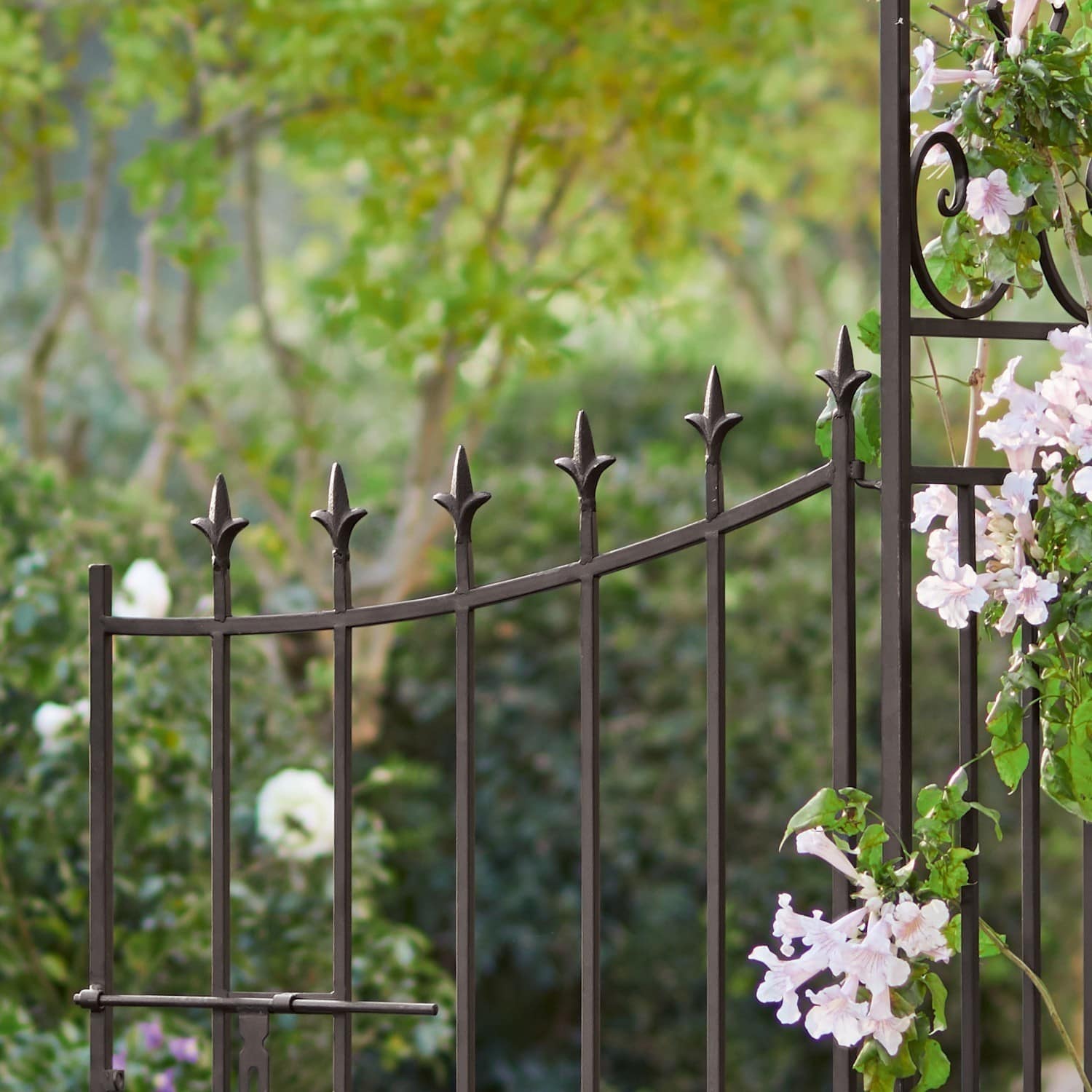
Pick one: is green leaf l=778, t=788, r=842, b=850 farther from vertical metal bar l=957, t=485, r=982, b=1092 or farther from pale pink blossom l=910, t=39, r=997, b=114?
pale pink blossom l=910, t=39, r=997, b=114

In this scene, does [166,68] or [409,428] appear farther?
[409,428]

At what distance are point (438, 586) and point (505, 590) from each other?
316cm

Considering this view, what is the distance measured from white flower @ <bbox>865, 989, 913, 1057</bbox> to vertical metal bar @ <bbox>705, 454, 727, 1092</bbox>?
0.72 ft

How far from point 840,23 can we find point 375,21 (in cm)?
173

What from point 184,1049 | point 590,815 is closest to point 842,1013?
point 590,815

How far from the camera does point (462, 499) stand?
1676mm

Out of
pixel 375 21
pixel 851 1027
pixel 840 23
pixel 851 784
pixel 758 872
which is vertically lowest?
pixel 758 872

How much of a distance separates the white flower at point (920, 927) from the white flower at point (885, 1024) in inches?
2.3

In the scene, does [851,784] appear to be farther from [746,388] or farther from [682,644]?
[746,388]

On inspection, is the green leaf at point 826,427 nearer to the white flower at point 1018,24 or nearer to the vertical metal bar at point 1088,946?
the white flower at point 1018,24

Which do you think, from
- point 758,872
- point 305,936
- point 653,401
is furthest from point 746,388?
point 305,936

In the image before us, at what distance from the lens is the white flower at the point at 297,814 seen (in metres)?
2.67

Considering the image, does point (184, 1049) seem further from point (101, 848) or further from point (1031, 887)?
point (1031, 887)

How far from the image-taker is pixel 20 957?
9.31 ft
